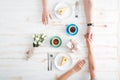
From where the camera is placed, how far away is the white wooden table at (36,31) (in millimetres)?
2078

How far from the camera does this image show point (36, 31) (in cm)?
208

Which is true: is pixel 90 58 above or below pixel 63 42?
below

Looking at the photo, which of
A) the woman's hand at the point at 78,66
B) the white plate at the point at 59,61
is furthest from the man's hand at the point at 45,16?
the woman's hand at the point at 78,66

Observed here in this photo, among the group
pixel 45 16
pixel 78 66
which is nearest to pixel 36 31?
pixel 45 16

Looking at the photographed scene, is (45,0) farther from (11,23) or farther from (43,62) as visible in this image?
(43,62)

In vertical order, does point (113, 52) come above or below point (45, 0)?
below

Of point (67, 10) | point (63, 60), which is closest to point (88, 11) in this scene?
point (67, 10)

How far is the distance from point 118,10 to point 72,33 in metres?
0.39

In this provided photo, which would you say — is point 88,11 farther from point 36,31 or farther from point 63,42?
point 36,31

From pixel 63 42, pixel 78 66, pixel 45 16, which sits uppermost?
pixel 45 16

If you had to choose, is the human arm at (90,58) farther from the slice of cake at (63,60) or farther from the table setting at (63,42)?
the slice of cake at (63,60)

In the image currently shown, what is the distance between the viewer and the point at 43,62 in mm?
2088

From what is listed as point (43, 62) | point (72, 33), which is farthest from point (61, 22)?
point (43, 62)

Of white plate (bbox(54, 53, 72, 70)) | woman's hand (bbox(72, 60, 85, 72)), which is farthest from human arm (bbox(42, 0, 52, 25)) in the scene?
woman's hand (bbox(72, 60, 85, 72))
